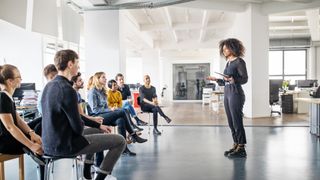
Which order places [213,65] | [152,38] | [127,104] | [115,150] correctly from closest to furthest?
[115,150], [127,104], [152,38], [213,65]

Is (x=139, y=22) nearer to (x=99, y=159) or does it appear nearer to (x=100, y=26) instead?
(x=100, y=26)

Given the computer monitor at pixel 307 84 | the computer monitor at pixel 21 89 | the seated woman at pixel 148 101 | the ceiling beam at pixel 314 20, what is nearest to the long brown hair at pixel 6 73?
the seated woman at pixel 148 101

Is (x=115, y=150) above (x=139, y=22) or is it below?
below

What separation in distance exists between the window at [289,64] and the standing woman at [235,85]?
1345 centimetres

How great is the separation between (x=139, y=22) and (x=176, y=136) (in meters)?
6.55

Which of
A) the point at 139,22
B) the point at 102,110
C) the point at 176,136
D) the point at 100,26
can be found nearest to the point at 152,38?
the point at 139,22

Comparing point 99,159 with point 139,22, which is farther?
point 139,22

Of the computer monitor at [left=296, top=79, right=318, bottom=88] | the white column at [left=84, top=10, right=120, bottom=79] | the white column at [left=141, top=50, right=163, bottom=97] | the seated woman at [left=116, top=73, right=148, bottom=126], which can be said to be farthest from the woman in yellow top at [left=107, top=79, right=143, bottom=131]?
the white column at [left=141, top=50, right=163, bottom=97]

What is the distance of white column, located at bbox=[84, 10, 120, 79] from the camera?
730 centimetres

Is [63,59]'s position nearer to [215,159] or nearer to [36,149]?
[36,149]

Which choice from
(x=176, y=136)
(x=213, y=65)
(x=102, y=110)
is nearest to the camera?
(x=102, y=110)

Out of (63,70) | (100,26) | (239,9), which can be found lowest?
(63,70)

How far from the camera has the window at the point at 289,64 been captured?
55.2ft

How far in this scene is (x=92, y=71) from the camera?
294 inches
